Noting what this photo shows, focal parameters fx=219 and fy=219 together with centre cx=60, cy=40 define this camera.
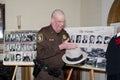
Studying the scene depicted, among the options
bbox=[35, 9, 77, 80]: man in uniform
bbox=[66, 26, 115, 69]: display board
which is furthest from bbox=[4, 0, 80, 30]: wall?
bbox=[35, 9, 77, 80]: man in uniform

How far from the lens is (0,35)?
12.1 ft

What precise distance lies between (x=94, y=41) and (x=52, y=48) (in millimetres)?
720

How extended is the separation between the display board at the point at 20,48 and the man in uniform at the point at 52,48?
0.58 metres

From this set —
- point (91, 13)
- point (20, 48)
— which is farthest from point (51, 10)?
point (20, 48)

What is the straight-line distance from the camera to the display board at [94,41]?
2.96 meters

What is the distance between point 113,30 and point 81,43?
1.66ft

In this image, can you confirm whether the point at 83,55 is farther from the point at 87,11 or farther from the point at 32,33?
the point at 87,11

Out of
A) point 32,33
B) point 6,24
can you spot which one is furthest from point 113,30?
point 6,24

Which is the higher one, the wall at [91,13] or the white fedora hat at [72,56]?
the wall at [91,13]

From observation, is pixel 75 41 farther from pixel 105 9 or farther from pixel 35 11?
pixel 35 11

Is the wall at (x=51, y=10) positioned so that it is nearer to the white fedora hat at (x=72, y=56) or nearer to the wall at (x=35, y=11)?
the wall at (x=35, y=11)

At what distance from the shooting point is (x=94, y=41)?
3.07m

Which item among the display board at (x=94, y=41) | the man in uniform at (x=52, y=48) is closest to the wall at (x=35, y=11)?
the display board at (x=94, y=41)

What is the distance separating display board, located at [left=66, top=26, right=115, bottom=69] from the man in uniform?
0.38 meters
